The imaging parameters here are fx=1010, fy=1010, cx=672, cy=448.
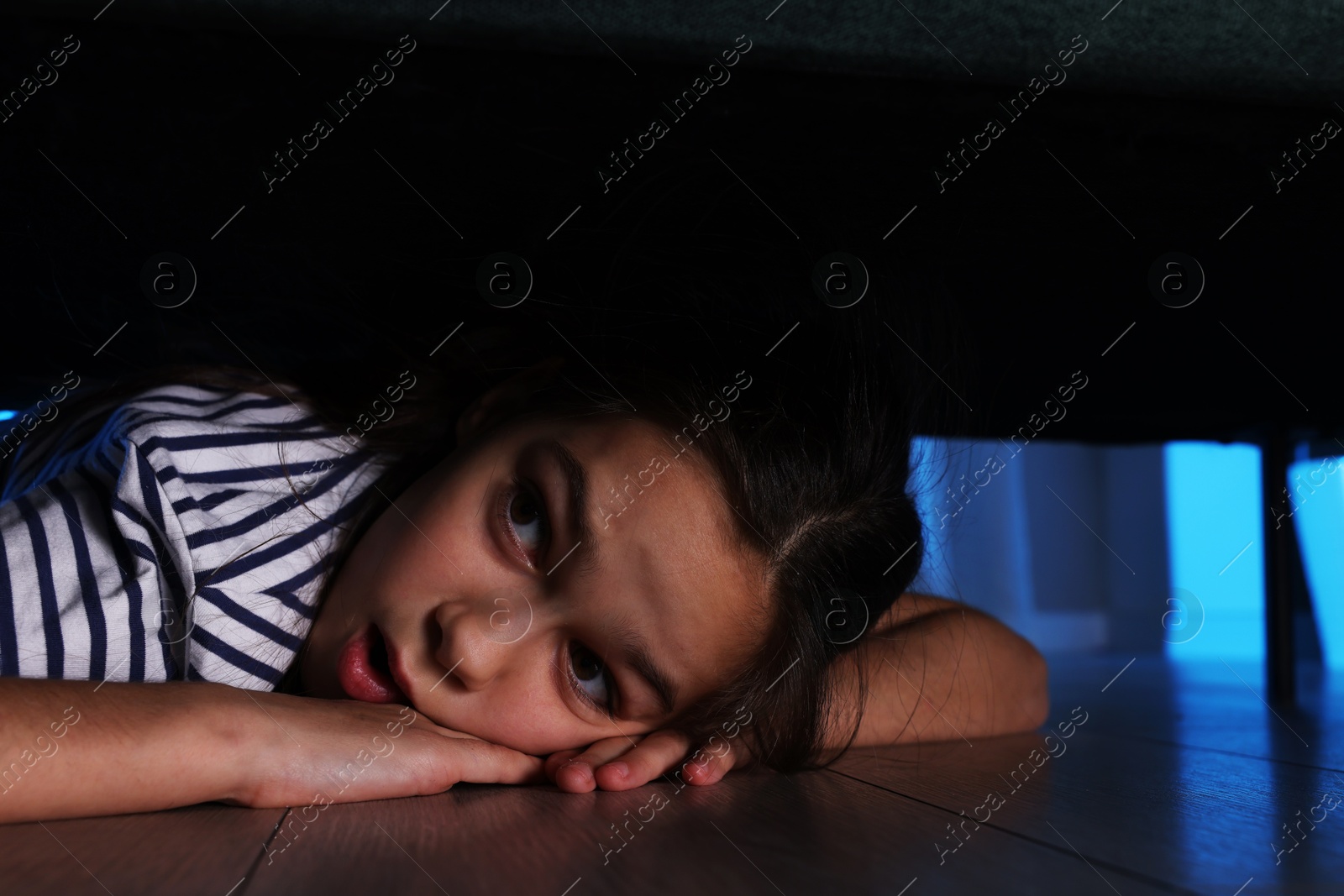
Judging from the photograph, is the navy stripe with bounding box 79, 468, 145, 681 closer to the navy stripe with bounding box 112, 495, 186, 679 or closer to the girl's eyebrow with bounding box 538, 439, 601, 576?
the navy stripe with bounding box 112, 495, 186, 679

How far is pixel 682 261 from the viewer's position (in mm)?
957

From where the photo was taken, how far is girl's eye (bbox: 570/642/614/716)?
0.73 meters

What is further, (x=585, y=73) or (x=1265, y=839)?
(x=585, y=73)

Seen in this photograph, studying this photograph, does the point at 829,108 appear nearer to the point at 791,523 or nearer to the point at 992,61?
the point at 992,61

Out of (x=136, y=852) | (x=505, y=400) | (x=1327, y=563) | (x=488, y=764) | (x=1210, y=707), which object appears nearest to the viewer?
(x=136, y=852)

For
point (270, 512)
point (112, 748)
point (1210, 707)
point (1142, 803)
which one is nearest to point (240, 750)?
point (112, 748)

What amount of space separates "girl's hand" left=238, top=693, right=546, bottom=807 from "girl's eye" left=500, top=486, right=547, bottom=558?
141mm

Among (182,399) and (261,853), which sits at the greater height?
(182,399)

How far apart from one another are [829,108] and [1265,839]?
0.69 m

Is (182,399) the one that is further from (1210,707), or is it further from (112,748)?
(1210,707)

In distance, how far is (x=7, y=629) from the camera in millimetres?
647

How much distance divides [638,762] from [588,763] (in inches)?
1.3

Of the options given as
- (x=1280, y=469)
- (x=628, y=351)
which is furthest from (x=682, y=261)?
(x=1280, y=469)

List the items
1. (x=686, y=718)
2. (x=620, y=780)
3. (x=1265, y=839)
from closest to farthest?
(x=1265, y=839)
(x=620, y=780)
(x=686, y=718)
